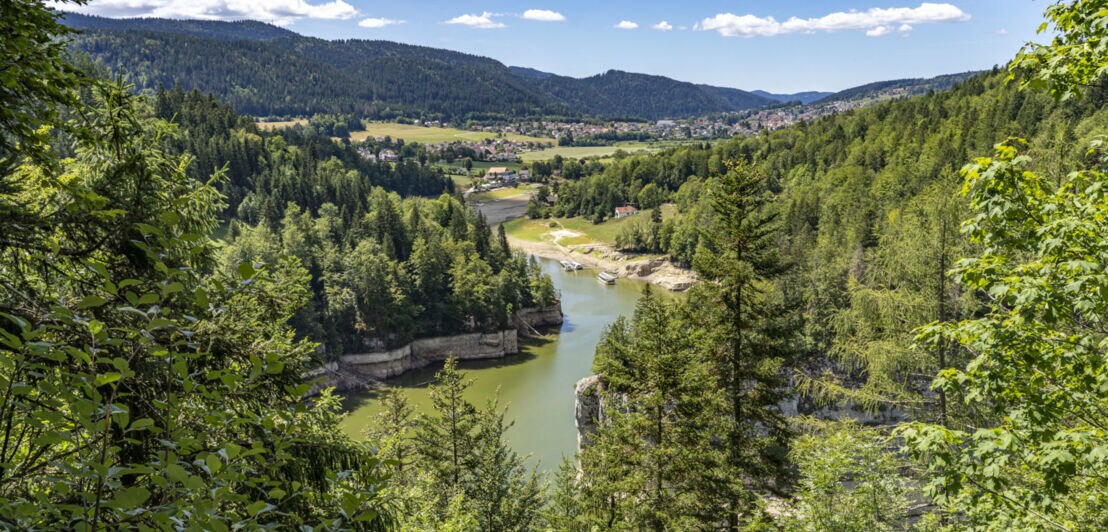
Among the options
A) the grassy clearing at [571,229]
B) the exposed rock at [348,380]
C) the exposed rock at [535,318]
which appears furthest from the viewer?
the grassy clearing at [571,229]

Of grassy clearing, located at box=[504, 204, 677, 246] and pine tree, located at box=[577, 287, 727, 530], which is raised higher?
pine tree, located at box=[577, 287, 727, 530]

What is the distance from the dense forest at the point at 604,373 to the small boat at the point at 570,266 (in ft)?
157

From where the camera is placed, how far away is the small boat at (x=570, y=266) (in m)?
75.2

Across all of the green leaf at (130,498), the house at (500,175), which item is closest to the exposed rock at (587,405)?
the green leaf at (130,498)

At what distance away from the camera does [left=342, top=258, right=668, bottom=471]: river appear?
30969mm

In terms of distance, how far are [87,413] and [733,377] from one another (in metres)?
9.88

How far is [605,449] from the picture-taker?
11.8m

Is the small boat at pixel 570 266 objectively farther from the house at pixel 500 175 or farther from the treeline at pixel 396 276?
the house at pixel 500 175

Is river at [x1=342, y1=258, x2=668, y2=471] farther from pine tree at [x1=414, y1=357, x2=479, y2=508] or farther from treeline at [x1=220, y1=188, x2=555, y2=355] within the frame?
pine tree at [x1=414, y1=357, x2=479, y2=508]

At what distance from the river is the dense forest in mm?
10714

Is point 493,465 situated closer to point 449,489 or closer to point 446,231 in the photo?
point 449,489

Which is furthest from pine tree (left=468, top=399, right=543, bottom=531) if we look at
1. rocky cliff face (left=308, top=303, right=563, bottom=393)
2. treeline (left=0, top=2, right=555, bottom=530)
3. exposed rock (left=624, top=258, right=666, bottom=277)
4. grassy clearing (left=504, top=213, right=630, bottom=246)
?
grassy clearing (left=504, top=213, right=630, bottom=246)

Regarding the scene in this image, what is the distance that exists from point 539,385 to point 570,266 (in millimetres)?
37602

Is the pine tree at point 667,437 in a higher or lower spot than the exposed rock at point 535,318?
higher
